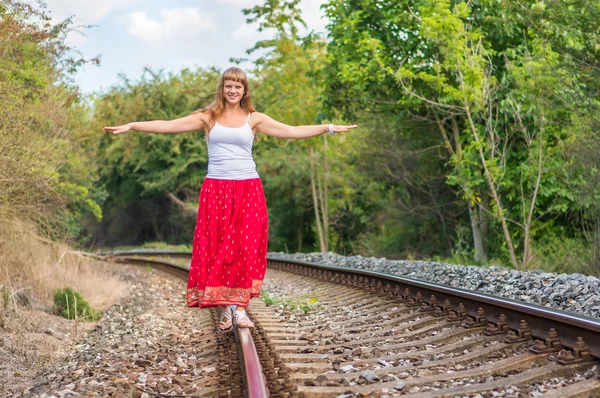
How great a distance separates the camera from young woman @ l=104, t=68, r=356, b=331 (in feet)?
18.8

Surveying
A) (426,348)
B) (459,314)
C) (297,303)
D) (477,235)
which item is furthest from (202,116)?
(477,235)

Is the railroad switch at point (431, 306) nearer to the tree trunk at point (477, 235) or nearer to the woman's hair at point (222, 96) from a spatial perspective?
the woman's hair at point (222, 96)

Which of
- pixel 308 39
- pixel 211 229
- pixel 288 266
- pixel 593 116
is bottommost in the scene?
pixel 288 266

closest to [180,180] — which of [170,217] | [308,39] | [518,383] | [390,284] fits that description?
[170,217]

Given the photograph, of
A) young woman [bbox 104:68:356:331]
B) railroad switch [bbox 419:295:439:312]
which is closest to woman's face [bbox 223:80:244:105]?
young woman [bbox 104:68:356:331]

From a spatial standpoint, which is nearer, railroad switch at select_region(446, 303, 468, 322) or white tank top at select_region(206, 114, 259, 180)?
white tank top at select_region(206, 114, 259, 180)

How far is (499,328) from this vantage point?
5.32m

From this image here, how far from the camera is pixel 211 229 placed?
5812 mm

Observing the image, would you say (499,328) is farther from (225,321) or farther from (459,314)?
(225,321)

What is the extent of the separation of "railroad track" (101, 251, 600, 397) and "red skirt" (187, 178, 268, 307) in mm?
432

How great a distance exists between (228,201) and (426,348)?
76.5 inches

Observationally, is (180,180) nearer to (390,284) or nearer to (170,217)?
(170,217)

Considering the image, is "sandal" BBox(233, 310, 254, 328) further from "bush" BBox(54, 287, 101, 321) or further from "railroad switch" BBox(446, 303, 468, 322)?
"bush" BBox(54, 287, 101, 321)

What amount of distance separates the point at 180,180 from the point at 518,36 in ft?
90.6
